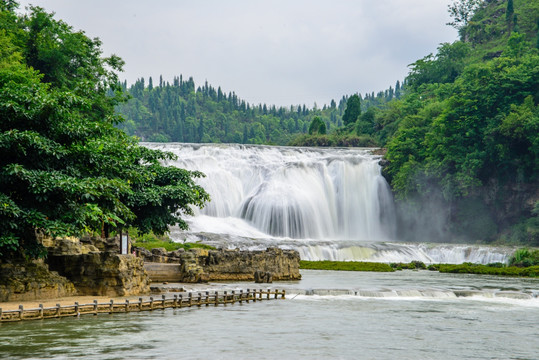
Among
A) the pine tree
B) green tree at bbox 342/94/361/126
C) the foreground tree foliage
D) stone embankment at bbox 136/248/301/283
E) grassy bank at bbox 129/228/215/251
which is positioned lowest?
stone embankment at bbox 136/248/301/283

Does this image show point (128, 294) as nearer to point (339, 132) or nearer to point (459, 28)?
point (339, 132)

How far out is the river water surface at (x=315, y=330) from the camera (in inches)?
701

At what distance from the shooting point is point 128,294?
2547 cm

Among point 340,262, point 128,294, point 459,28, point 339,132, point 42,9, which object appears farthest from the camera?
point 459,28

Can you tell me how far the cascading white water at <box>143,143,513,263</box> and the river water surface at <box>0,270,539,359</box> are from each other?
22.6 m

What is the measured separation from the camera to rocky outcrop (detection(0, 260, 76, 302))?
22.0 m

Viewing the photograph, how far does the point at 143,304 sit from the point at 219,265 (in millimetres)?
13310

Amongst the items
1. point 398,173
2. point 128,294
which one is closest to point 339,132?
point 398,173

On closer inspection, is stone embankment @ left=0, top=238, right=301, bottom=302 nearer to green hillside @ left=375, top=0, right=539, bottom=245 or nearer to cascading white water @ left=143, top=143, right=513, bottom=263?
cascading white water @ left=143, top=143, right=513, bottom=263

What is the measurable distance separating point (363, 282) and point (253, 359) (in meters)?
21.7

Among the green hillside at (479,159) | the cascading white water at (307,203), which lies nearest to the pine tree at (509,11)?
the green hillside at (479,159)

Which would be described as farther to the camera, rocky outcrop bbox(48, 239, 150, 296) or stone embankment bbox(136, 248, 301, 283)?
stone embankment bbox(136, 248, 301, 283)

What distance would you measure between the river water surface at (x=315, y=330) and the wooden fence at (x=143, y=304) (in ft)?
1.11

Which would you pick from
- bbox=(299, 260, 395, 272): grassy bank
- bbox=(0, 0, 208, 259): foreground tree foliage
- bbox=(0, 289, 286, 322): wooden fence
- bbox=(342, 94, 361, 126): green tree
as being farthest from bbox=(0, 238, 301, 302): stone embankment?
bbox=(342, 94, 361, 126): green tree
